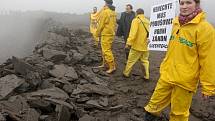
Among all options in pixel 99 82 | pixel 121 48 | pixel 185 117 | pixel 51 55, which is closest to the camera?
pixel 185 117

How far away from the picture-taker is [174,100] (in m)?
5.43

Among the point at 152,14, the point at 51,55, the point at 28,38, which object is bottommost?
the point at 28,38

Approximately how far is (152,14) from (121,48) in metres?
8.19

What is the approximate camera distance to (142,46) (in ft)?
32.8

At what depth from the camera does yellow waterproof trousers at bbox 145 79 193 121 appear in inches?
213

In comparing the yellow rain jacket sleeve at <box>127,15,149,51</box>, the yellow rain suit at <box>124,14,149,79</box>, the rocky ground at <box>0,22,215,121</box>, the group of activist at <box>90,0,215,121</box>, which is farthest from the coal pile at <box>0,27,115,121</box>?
the group of activist at <box>90,0,215,121</box>

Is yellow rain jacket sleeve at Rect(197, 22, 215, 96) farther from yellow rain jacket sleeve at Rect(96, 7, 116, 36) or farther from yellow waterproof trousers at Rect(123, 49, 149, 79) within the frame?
yellow rain jacket sleeve at Rect(96, 7, 116, 36)

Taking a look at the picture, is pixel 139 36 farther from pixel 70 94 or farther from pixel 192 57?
pixel 192 57

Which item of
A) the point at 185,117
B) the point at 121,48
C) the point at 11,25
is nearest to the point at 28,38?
the point at 11,25

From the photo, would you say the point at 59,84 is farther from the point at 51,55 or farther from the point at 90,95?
the point at 51,55

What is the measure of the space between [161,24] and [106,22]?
304 cm

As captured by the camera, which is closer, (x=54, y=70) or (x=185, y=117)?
(x=185, y=117)

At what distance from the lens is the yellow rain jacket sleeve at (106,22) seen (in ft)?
34.8

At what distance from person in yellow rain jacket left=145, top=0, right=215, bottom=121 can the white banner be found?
2.01 meters
